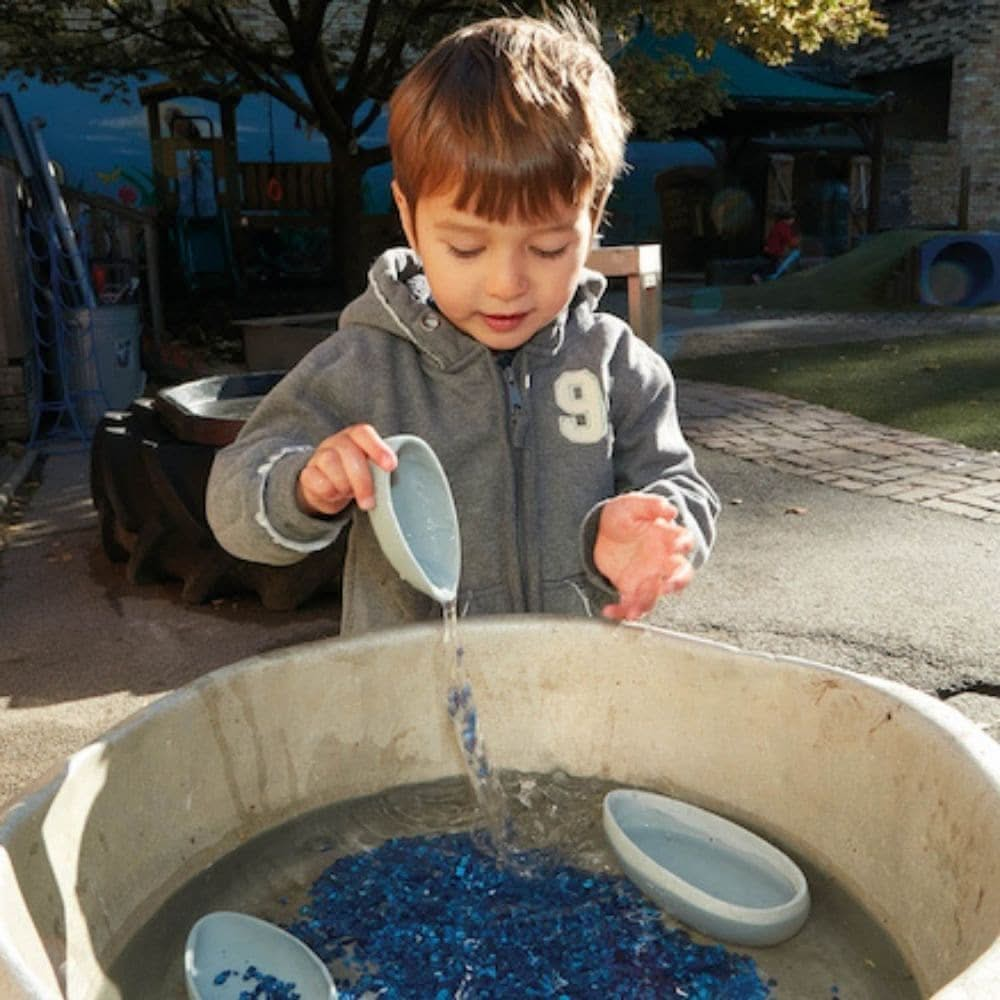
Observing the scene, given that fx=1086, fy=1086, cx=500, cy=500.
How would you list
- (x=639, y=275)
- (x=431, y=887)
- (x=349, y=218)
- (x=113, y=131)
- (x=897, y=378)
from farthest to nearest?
(x=113, y=131)
(x=349, y=218)
(x=897, y=378)
(x=639, y=275)
(x=431, y=887)

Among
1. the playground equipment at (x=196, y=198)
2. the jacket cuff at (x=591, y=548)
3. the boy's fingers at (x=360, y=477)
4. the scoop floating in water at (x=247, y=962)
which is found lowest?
the scoop floating in water at (x=247, y=962)

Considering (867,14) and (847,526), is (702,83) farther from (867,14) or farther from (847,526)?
(847,526)

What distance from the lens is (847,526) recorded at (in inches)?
146

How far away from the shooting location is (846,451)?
473 cm

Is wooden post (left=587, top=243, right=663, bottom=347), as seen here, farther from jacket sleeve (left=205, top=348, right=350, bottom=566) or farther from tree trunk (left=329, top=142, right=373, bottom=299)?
tree trunk (left=329, top=142, right=373, bottom=299)

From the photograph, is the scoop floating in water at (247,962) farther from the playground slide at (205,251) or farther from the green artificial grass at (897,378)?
the playground slide at (205,251)

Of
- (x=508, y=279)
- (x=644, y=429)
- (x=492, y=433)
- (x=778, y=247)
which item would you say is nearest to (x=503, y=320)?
(x=508, y=279)

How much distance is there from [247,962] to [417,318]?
0.84 m

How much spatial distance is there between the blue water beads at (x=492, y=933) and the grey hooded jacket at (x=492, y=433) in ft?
1.31

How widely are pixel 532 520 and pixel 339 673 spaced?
A: 0.42 m

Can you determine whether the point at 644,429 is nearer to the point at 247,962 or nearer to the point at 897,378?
the point at 247,962

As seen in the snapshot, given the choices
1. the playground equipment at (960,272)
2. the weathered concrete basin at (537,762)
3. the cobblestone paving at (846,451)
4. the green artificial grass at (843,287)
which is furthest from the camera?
the green artificial grass at (843,287)

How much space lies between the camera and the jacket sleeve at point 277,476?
1286mm

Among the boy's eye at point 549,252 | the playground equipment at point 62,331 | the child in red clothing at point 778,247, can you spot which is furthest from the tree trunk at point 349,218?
the boy's eye at point 549,252
